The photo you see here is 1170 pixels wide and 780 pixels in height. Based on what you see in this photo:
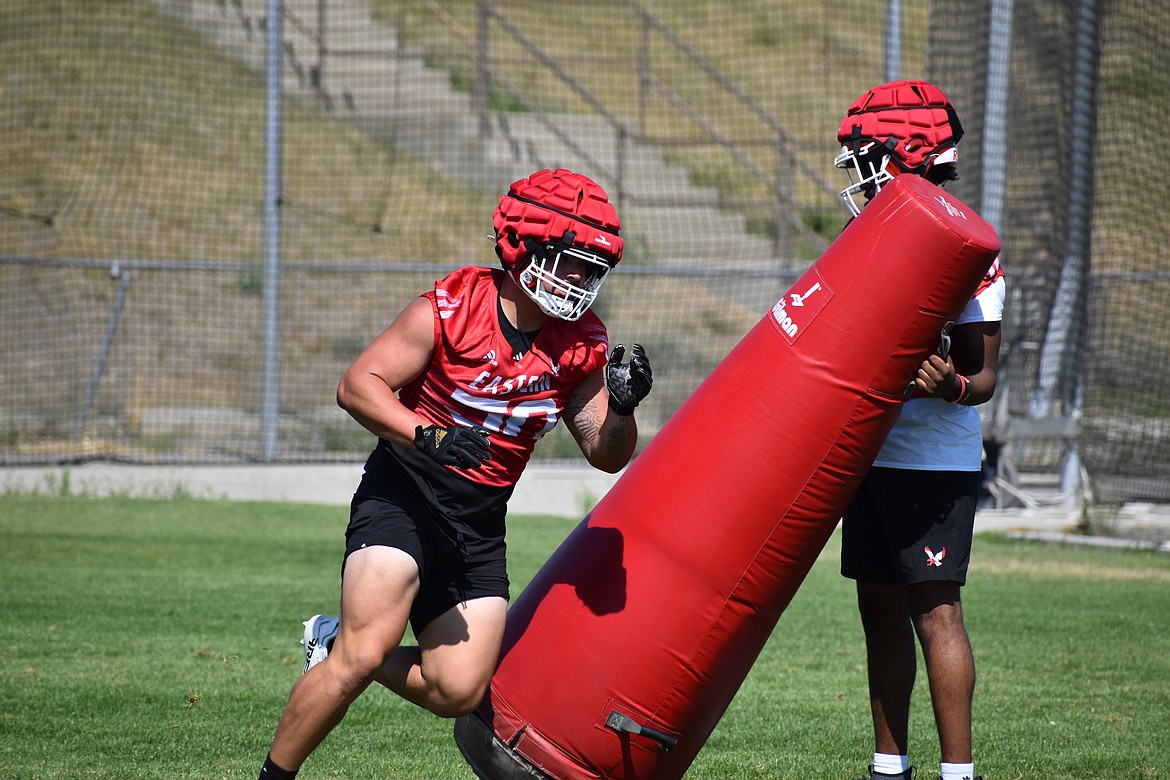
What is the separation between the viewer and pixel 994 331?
3.80m

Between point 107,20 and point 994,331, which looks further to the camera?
point 107,20

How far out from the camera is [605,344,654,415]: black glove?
3451mm

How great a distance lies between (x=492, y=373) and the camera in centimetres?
362

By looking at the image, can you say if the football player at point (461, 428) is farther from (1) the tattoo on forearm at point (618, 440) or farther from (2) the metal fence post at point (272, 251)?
(2) the metal fence post at point (272, 251)

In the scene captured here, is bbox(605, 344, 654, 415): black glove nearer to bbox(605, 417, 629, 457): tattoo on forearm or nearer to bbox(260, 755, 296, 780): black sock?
bbox(605, 417, 629, 457): tattoo on forearm

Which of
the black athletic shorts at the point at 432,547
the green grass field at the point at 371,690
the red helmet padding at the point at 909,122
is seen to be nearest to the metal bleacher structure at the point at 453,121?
the green grass field at the point at 371,690

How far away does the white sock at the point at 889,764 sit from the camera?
3.91m

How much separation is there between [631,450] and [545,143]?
16204 millimetres

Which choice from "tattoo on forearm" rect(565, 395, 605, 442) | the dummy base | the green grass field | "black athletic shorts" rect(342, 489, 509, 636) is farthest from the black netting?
the dummy base

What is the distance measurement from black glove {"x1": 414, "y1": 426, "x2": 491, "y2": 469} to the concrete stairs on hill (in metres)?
14.8

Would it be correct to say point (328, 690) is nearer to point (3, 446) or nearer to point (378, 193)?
point (3, 446)

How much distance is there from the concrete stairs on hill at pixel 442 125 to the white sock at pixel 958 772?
14.5 metres

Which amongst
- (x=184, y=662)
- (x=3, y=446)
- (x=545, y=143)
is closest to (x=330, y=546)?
(x=184, y=662)

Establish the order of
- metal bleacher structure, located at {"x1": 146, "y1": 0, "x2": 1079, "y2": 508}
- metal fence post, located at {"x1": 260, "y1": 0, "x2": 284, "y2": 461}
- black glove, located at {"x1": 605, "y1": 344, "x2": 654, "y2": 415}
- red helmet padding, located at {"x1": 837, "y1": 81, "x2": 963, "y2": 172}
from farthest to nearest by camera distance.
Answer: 1. metal bleacher structure, located at {"x1": 146, "y1": 0, "x2": 1079, "y2": 508}
2. metal fence post, located at {"x1": 260, "y1": 0, "x2": 284, "y2": 461}
3. red helmet padding, located at {"x1": 837, "y1": 81, "x2": 963, "y2": 172}
4. black glove, located at {"x1": 605, "y1": 344, "x2": 654, "y2": 415}
